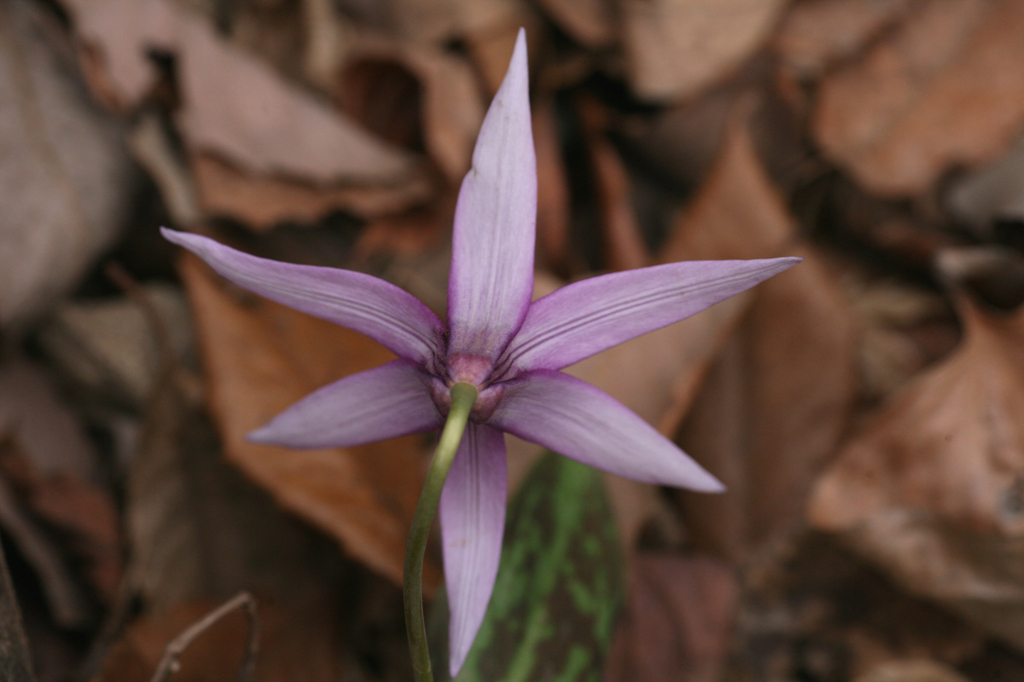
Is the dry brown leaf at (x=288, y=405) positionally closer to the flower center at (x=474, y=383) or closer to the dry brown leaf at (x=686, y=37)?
the flower center at (x=474, y=383)

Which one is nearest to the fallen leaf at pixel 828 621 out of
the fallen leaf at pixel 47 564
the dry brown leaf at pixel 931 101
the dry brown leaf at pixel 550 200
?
the dry brown leaf at pixel 550 200

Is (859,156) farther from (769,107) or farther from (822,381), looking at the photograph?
(822,381)

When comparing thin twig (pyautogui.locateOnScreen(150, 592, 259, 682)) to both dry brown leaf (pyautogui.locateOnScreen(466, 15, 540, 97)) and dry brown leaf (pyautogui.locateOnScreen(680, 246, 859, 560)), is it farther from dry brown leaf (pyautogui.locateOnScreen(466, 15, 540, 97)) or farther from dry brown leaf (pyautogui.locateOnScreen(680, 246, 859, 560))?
dry brown leaf (pyautogui.locateOnScreen(466, 15, 540, 97))

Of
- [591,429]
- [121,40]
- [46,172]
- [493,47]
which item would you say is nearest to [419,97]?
[493,47]

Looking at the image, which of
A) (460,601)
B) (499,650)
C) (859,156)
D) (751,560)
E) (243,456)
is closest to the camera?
(460,601)

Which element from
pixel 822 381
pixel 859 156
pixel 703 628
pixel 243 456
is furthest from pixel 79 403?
pixel 859 156

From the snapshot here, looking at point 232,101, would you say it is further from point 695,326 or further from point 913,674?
point 913,674
